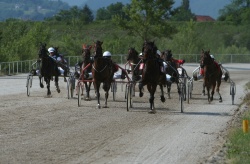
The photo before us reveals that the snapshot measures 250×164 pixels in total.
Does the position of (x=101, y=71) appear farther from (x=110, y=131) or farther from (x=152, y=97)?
(x=110, y=131)

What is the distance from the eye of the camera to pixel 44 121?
18.5 metres

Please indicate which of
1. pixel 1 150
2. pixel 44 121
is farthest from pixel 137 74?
pixel 1 150

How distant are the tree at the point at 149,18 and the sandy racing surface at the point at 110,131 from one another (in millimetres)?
36049

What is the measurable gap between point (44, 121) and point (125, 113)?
10.2 feet

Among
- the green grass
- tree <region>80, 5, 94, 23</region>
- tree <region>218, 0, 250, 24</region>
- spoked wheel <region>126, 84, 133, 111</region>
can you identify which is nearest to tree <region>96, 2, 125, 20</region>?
tree <region>80, 5, 94, 23</region>

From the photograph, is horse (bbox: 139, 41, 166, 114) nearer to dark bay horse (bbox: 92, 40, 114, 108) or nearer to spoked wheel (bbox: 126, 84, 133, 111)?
spoked wheel (bbox: 126, 84, 133, 111)

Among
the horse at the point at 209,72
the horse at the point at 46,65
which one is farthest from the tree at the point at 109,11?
the horse at the point at 209,72

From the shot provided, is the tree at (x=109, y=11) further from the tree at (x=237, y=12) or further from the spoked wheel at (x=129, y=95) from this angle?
the spoked wheel at (x=129, y=95)

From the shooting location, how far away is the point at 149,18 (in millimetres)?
62094

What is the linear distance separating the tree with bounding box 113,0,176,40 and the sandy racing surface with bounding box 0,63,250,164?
36.0m

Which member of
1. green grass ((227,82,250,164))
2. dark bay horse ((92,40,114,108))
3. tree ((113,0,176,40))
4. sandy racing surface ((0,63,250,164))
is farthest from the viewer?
tree ((113,0,176,40))

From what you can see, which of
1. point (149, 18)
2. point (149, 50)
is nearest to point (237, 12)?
point (149, 18)

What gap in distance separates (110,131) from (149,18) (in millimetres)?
45858

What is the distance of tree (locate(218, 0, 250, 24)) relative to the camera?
102900mm
